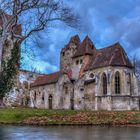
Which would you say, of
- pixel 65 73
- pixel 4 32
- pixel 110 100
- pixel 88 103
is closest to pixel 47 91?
pixel 65 73

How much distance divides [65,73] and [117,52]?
1395cm

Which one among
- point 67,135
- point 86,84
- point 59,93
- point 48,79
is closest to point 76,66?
point 59,93

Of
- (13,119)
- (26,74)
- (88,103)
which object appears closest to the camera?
(13,119)

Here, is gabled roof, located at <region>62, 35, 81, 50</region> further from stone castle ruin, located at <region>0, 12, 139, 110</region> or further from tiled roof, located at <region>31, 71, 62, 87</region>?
tiled roof, located at <region>31, 71, 62, 87</region>

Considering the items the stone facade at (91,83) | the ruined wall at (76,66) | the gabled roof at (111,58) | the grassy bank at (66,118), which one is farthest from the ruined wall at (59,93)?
the grassy bank at (66,118)

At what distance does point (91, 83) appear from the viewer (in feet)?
197

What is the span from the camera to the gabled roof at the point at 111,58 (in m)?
56.9

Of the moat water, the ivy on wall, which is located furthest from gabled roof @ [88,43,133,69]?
the moat water

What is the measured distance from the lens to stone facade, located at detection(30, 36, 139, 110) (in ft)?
184

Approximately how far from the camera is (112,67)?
2219 inches

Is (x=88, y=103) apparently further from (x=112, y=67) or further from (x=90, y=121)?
(x=90, y=121)

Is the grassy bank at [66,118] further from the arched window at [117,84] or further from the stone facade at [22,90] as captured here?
the stone facade at [22,90]

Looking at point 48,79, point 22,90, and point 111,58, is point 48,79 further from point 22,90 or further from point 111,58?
point 111,58

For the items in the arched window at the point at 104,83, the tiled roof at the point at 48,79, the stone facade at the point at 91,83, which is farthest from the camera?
the tiled roof at the point at 48,79
